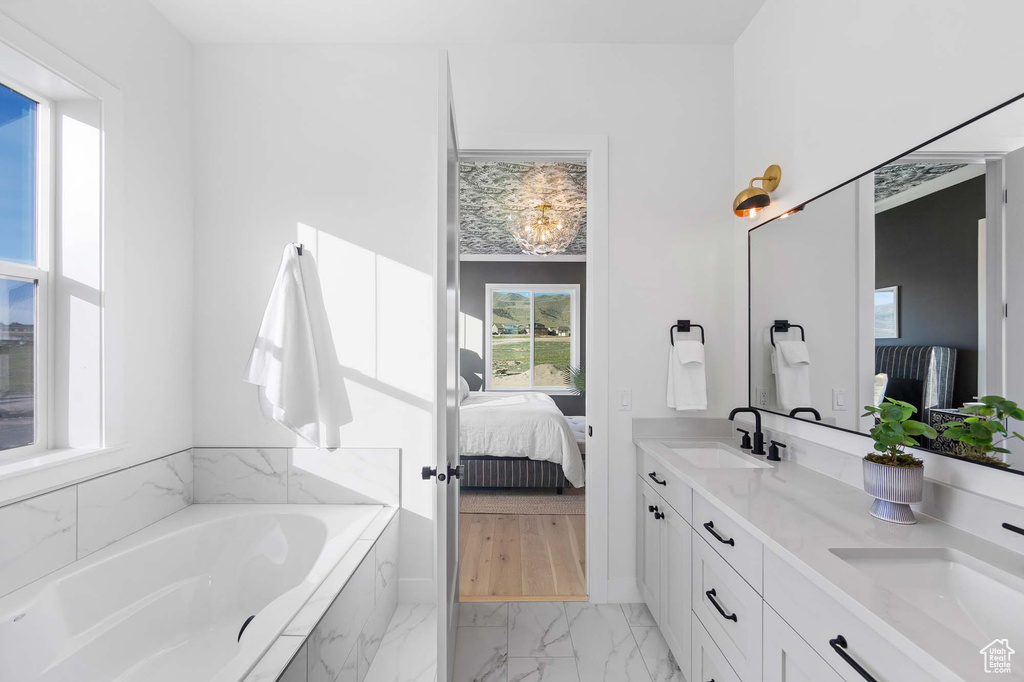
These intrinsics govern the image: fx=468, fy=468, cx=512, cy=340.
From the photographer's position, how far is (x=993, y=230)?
1088mm

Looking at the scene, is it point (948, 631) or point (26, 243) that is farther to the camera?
point (26, 243)

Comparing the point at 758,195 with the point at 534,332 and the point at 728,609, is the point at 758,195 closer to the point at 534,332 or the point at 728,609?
the point at 728,609

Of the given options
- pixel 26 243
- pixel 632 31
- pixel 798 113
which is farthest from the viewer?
pixel 632 31

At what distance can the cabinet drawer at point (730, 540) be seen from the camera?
1.21 m

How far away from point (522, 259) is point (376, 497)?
477 centimetres

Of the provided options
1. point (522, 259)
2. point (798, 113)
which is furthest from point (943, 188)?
point (522, 259)

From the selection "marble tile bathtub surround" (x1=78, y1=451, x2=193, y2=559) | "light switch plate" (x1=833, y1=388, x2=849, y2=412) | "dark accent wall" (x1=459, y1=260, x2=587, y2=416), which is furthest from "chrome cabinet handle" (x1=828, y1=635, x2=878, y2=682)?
"dark accent wall" (x1=459, y1=260, x2=587, y2=416)

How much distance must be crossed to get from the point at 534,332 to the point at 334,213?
14.8 ft

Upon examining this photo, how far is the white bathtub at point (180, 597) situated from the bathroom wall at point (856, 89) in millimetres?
1940

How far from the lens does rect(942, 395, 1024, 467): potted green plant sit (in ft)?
3.44

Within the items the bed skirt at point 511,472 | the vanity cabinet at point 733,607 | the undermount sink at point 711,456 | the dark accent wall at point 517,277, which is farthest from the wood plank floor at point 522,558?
the dark accent wall at point 517,277

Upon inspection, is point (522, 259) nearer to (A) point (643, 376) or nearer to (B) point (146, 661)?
(A) point (643, 376)

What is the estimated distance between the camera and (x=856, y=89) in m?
1.56

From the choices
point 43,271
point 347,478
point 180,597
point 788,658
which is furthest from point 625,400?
point 43,271
